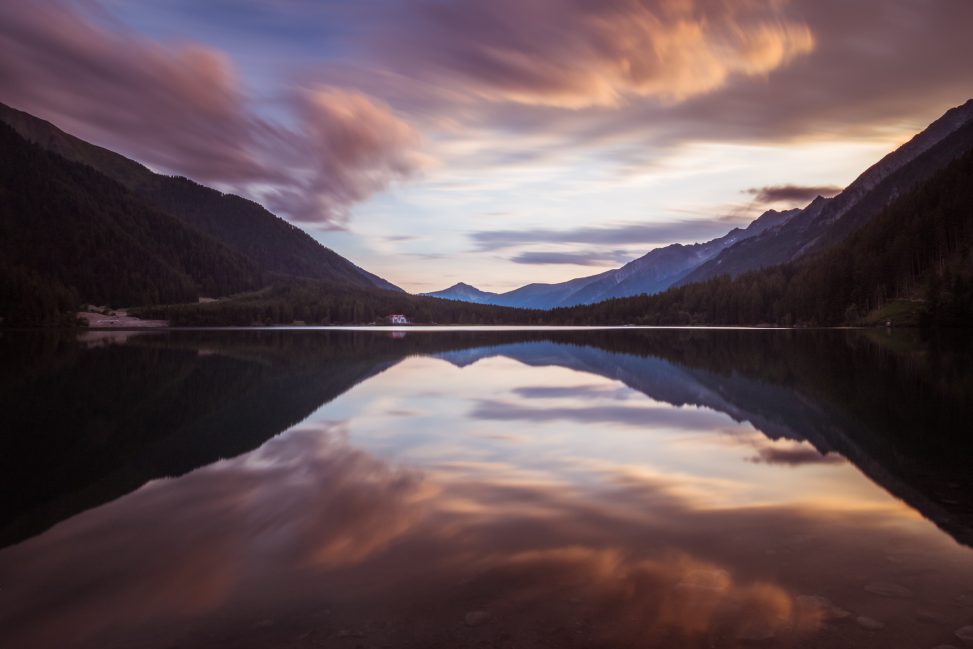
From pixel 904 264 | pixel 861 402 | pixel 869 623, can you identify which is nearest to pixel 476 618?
pixel 869 623

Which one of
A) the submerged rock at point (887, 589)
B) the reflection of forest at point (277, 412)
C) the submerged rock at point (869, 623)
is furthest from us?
the reflection of forest at point (277, 412)

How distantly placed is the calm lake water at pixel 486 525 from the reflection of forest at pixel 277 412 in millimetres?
157

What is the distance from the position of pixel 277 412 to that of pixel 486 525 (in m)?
16.8

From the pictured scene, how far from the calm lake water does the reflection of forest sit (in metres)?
0.16

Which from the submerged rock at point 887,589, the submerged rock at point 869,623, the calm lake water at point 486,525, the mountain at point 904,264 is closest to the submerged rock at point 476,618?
the calm lake water at point 486,525

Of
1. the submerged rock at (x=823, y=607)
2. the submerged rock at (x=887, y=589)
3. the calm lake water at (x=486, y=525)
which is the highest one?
the submerged rock at (x=887, y=589)

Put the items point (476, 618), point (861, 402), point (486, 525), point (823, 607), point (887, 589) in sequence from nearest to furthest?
point (476, 618)
point (823, 607)
point (887, 589)
point (486, 525)
point (861, 402)

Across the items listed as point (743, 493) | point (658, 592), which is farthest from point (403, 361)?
point (658, 592)

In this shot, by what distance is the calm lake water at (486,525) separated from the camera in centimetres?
761

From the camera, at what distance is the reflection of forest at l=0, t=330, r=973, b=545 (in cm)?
1430

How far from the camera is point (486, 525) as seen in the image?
11.4 meters

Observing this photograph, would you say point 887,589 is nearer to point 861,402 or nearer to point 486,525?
point 486,525

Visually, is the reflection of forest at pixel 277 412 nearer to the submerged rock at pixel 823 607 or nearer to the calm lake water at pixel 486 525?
the calm lake water at pixel 486 525

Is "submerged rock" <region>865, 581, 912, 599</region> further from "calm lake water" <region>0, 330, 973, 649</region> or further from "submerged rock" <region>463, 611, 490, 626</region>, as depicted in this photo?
"submerged rock" <region>463, 611, 490, 626</region>
